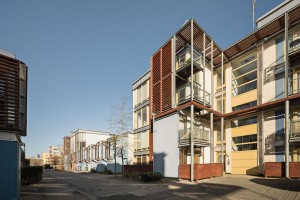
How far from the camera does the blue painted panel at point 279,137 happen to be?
17.6 m

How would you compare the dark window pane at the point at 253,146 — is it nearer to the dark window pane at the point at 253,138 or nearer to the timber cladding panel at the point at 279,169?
the dark window pane at the point at 253,138

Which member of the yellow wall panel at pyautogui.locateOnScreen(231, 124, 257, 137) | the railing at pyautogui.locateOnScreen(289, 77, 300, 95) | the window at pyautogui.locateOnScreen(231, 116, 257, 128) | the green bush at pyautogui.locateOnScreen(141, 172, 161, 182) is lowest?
the green bush at pyautogui.locateOnScreen(141, 172, 161, 182)

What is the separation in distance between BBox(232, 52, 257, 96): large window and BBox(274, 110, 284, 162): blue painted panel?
429 cm

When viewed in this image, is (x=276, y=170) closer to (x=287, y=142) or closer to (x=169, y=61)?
(x=287, y=142)

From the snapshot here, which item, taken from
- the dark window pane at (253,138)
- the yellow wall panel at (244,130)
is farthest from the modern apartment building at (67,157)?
the dark window pane at (253,138)

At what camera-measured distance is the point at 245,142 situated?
2116 cm

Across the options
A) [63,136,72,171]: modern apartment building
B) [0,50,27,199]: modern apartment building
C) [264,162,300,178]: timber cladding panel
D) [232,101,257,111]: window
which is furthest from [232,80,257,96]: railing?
[63,136,72,171]: modern apartment building

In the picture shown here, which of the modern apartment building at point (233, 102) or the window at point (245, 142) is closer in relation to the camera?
the modern apartment building at point (233, 102)

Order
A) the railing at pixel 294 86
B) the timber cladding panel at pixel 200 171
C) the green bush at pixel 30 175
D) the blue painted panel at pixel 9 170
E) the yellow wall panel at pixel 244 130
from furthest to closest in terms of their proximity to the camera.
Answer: the yellow wall panel at pixel 244 130, the railing at pixel 294 86, the green bush at pixel 30 175, the timber cladding panel at pixel 200 171, the blue painted panel at pixel 9 170

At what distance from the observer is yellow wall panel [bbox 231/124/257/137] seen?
67.5 ft

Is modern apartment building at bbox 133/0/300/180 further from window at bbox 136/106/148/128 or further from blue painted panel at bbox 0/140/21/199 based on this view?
blue painted panel at bbox 0/140/21/199

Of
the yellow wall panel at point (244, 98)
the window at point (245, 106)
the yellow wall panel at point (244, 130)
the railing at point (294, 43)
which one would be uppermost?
the railing at point (294, 43)

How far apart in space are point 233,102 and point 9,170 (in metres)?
22.1

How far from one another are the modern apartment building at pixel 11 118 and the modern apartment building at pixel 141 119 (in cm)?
1639
